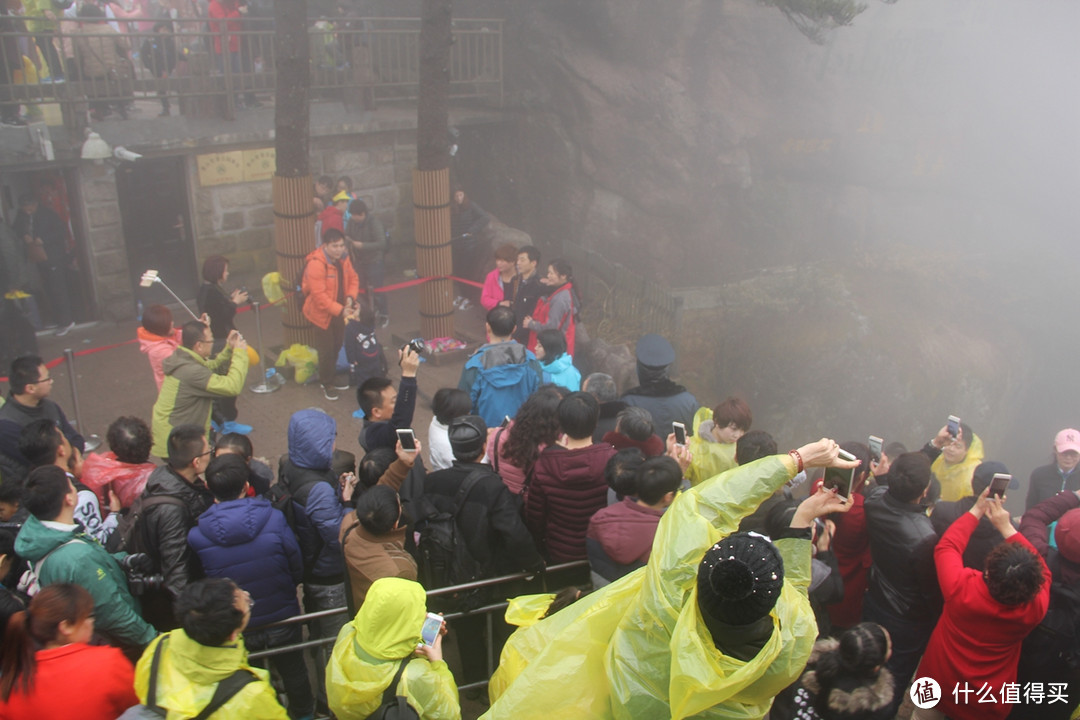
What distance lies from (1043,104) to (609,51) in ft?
43.5

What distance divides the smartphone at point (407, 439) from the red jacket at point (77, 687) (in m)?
1.53

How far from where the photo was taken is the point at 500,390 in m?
5.64

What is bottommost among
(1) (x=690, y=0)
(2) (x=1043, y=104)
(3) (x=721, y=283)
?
(3) (x=721, y=283)

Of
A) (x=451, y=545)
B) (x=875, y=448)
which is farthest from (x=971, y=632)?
(x=451, y=545)

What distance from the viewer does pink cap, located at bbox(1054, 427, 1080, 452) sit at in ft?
17.5

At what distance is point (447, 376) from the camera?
9047 millimetres

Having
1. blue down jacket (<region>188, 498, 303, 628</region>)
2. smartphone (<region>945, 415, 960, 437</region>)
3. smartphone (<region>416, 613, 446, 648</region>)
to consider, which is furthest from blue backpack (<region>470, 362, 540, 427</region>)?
smartphone (<region>416, 613, 446, 648</region>)

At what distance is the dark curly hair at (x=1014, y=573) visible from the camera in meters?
3.08

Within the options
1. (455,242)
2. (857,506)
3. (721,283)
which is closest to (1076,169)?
(721,283)

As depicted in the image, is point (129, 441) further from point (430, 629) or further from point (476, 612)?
point (430, 629)

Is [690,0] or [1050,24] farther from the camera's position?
[1050,24]

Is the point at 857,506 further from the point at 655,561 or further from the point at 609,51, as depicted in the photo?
the point at 609,51

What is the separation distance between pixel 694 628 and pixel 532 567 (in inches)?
74.9

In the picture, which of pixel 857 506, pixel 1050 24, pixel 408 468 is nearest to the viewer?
pixel 857 506
